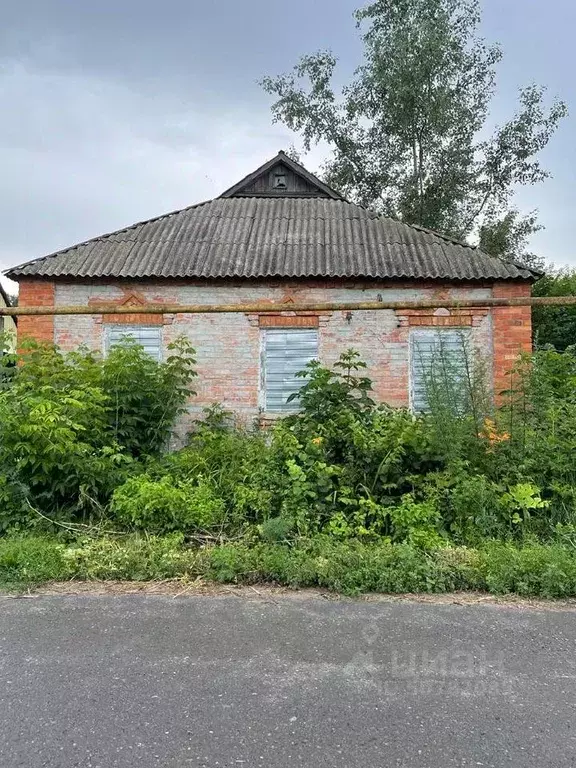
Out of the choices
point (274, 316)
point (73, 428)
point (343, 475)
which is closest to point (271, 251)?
point (274, 316)

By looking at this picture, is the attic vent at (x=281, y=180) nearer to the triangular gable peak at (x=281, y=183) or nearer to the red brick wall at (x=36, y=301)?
the triangular gable peak at (x=281, y=183)

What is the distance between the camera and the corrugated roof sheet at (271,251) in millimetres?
9180

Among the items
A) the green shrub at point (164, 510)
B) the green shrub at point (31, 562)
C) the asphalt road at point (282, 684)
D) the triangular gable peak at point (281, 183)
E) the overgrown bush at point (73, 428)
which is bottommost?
the asphalt road at point (282, 684)

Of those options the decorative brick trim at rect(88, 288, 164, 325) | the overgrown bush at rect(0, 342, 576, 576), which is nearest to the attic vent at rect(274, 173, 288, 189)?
the decorative brick trim at rect(88, 288, 164, 325)

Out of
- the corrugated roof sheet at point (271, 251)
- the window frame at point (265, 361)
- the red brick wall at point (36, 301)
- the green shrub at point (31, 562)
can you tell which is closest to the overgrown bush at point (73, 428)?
the green shrub at point (31, 562)

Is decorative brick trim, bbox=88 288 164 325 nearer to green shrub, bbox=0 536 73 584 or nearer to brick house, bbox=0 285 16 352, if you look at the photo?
brick house, bbox=0 285 16 352

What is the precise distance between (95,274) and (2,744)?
8019 millimetres

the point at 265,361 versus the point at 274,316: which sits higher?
the point at 274,316

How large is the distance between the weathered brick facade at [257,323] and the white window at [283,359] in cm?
13

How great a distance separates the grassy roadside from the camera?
3.84 m

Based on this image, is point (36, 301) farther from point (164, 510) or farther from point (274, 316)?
point (164, 510)

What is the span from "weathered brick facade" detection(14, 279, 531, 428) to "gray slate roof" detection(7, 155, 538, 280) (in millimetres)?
258

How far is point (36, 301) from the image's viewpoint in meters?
9.30

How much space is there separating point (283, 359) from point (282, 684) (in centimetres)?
694
